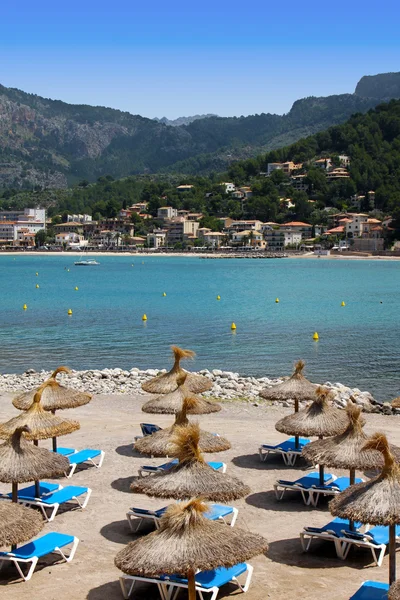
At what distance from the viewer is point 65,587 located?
31.1 feet

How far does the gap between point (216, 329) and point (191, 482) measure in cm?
3272

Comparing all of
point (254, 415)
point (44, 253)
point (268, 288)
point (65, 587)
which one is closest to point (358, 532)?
point (65, 587)

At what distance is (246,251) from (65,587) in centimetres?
16773

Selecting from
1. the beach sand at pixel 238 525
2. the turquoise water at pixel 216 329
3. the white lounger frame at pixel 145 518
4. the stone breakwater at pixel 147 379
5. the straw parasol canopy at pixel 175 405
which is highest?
the straw parasol canopy at pixel 175 405

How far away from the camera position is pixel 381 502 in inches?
336

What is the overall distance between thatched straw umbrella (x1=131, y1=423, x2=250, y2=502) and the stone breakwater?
1231 centimetres

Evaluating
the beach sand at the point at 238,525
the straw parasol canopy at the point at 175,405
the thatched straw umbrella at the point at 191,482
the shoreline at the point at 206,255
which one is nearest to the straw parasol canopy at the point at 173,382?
the straw parasol canopy at the point at 175,405

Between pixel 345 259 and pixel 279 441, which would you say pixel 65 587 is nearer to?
pixel 279 441

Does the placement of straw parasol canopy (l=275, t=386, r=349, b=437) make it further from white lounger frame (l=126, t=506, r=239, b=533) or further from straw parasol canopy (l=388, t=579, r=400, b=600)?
straw parasol canopy (l=388, t=579, r=400, b=600)

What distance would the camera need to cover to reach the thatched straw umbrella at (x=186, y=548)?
737 centimetres

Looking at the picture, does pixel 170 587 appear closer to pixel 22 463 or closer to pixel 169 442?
pixel 22 463

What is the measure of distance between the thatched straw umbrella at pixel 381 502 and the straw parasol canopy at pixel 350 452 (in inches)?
76.1

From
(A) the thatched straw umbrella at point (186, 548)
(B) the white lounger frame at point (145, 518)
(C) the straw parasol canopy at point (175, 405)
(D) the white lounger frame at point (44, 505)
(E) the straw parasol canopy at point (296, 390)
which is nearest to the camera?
(A) the thatched straw umbrella at point (186, 548)

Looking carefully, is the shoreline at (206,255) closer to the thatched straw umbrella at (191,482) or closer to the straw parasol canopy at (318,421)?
the straw parasol canopy at (318,421)
